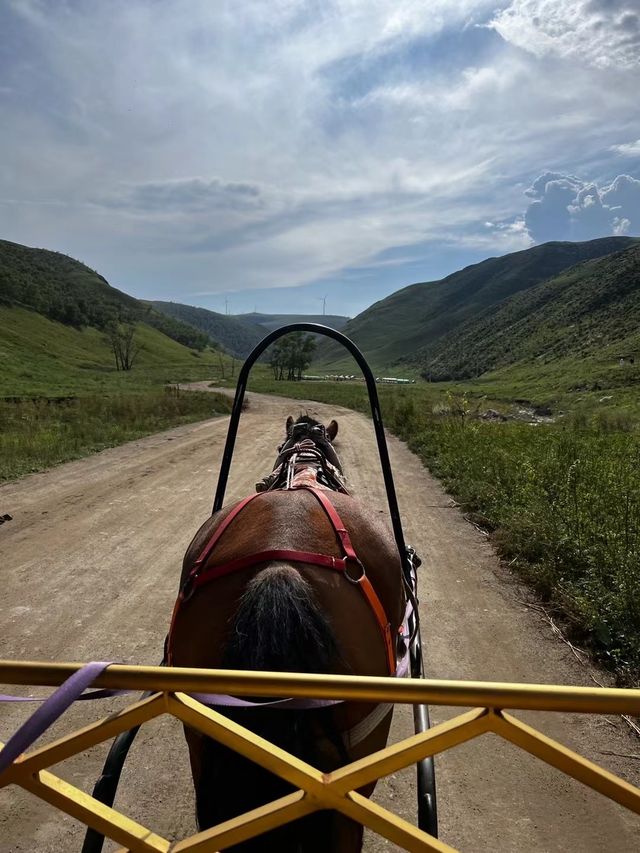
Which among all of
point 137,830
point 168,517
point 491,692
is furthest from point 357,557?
point 168,517

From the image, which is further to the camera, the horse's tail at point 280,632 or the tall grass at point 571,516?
the tall grass at point 571,516

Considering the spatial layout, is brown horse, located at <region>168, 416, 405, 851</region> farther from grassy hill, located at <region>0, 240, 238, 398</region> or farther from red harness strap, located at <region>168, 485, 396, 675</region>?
grassy hill, located at <region>0, 240, 238, 398</region>

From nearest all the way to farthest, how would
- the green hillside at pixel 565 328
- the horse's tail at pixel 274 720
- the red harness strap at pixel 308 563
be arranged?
the horse's tail at pixel 274 720, the red harness strap at pixel 308 563, the green hillside at pixel 565 328

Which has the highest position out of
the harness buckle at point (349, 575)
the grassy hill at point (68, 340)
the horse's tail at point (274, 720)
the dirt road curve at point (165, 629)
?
the grassy hill at point (68, 340)

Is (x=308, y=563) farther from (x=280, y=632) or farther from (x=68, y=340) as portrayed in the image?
(x=68, y=340)

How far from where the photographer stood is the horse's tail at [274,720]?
1.52 metres

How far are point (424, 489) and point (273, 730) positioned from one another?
820 centimetres

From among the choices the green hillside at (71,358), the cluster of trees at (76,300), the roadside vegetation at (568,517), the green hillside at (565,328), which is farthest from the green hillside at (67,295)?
the roadside vegetation at (568,517)

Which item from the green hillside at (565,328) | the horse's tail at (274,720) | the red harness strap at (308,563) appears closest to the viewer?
the horse's tail at (274,720)

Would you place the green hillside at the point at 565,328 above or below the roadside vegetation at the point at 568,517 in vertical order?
above

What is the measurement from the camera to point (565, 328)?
71.8 m

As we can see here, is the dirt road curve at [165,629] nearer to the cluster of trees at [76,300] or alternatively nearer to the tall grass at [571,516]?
the tall grass at [571,516]

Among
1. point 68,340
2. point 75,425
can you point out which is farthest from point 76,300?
point 75,425

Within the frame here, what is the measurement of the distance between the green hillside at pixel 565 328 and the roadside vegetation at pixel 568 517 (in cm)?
3624
